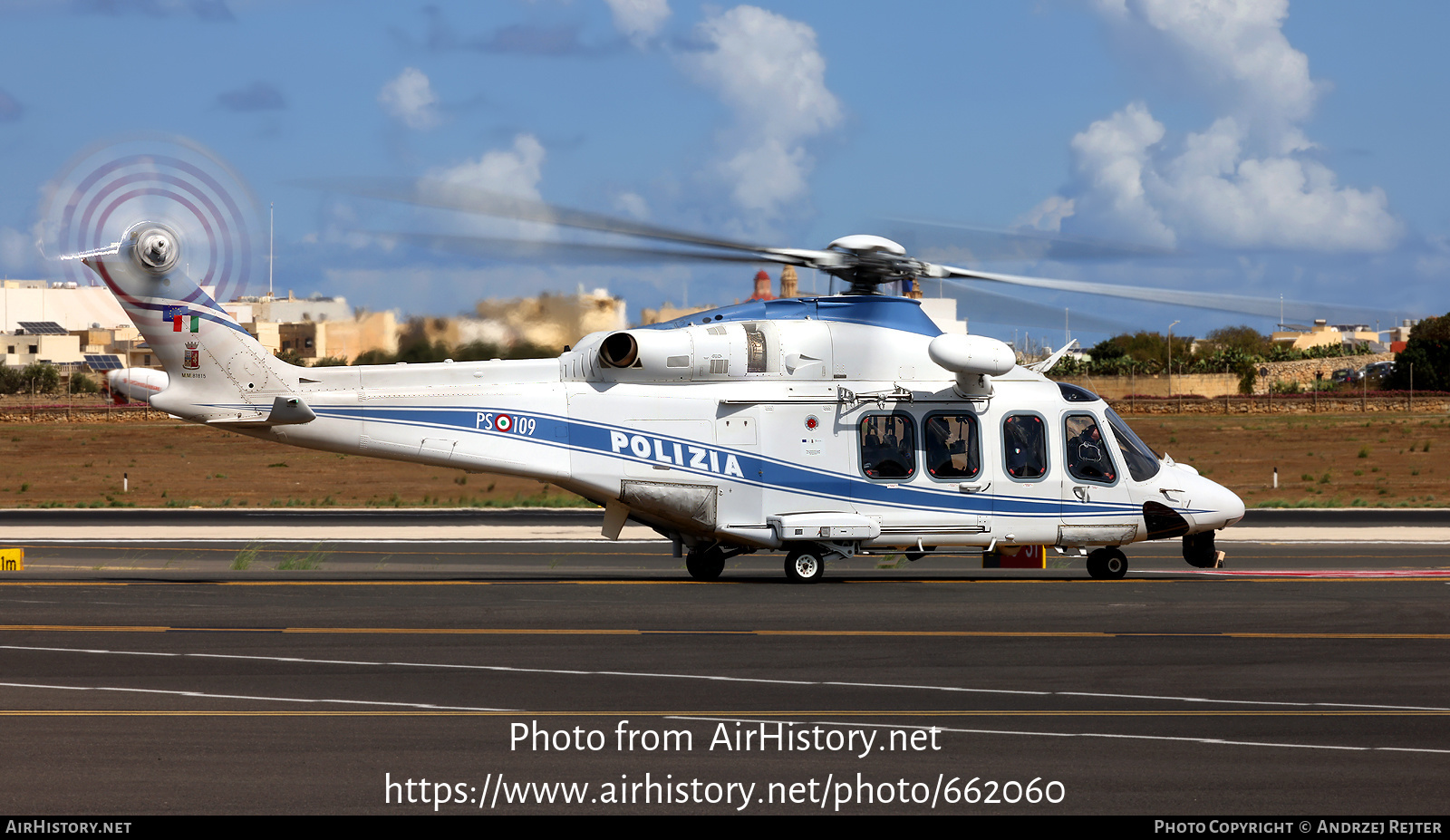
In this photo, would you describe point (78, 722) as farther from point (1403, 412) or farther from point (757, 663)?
point (1403, 412)

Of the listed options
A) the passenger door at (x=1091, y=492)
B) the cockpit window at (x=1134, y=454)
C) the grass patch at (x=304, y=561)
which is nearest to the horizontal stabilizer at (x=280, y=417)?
the grass patch at (x=304, y=561)

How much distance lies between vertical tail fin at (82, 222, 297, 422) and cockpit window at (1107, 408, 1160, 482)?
467 inches

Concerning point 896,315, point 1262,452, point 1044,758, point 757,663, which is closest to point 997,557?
point 896,315

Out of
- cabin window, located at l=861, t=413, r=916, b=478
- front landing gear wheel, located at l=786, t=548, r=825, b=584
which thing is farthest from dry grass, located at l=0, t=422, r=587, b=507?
cabin window, located at l=861, t=413, r=916, b=478

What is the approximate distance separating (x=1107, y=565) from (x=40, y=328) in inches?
3642

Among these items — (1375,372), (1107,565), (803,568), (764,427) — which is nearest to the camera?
(803,568)

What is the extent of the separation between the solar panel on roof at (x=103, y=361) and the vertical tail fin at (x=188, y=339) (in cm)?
6442

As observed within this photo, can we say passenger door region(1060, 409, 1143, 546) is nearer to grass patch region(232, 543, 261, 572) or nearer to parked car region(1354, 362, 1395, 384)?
grass patch region(232, 543, 261, 572)

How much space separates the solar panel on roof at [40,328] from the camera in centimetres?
9331

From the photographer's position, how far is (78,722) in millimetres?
10109

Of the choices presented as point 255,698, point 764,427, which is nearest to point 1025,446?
point 764,427

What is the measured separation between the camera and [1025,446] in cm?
1988

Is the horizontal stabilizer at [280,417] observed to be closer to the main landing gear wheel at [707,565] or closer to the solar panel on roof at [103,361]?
the main landing gear wheel at [707,565]

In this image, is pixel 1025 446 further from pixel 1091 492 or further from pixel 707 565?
pixel 707 565
